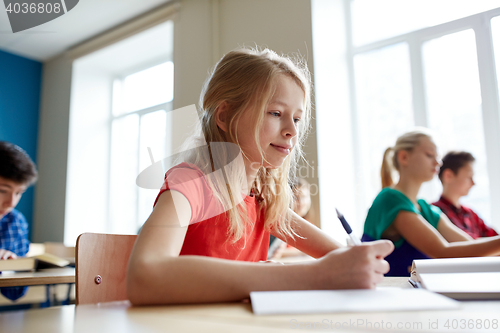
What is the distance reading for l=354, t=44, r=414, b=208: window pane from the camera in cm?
283

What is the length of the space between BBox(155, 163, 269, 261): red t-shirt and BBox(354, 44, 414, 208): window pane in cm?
207

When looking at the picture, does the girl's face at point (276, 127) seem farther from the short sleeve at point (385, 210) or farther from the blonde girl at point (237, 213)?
the short sleeve at point (385, 210)

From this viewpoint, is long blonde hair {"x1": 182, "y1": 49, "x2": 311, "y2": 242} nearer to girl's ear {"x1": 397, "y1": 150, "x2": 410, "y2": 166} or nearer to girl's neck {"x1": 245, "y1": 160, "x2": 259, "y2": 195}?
girl's neck {"x1": 245, "y1": 160, "x2": 259, "y2": 195}

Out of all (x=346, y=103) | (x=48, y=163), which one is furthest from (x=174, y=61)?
(x=48, y=163)

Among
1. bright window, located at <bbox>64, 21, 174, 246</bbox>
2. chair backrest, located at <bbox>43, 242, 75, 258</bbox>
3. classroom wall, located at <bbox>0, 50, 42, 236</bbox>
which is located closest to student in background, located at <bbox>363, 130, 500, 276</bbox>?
chair backrest, located at <bbox>43, 242, 75, 258</bbox>

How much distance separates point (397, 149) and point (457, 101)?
4.17ft

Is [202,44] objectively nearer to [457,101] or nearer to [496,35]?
[457,101]

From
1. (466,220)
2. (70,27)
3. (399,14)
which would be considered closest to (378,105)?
(399,14)

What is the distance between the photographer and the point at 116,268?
2.86 ft

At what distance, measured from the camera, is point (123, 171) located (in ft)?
13.6

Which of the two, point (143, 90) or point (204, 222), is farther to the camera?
point (143, 90)

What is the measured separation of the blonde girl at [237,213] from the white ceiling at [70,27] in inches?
109

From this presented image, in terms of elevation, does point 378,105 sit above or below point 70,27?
below

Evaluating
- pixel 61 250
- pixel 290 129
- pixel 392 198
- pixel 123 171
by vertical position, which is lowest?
pixel 61 250
